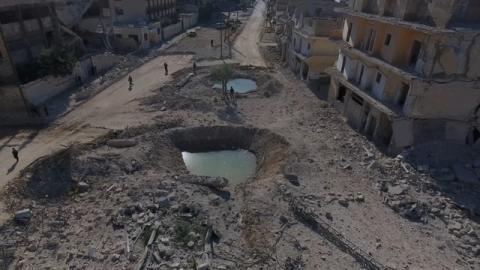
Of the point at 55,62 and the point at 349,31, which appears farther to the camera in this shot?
the point at 55,62

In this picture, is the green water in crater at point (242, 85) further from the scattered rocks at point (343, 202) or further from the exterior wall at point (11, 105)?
the scattered rocks at point (343, 202)

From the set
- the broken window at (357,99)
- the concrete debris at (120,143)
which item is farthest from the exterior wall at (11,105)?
the broken window at (357,99)

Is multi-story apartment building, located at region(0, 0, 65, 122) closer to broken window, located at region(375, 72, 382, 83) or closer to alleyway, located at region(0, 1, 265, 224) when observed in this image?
alleyway, located at region(0, 1, 265, 224)

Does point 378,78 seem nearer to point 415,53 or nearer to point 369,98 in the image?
point 369,98

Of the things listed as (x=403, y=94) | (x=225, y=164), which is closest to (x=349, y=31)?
(x=403, y=94)

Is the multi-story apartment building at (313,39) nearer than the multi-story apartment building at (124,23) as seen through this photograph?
Yes

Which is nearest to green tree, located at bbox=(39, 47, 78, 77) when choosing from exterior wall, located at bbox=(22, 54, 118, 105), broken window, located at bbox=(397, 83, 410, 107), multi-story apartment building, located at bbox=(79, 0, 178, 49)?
exterior wall, located at bbox=(22, 54, 118, 105)
